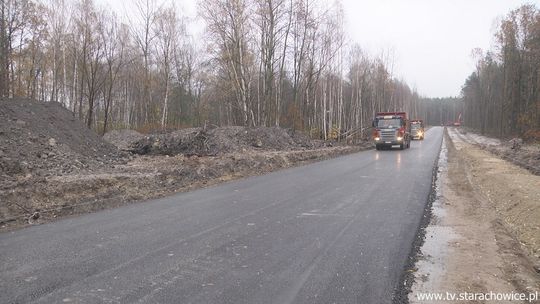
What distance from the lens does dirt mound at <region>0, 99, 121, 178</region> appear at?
1342cm

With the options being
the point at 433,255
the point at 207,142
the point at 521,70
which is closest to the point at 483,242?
the point at 433,255

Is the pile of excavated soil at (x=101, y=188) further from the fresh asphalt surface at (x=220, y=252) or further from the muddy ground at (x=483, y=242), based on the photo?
the muddy ground at (x=483, y=242)

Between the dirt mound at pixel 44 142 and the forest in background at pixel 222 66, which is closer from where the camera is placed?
the dirt mound at pixel 44 142

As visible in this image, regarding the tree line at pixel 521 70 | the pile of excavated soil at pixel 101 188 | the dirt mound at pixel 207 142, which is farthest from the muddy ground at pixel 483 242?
the tree line at pixel 521 70

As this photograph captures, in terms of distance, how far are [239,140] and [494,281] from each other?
20.7 m

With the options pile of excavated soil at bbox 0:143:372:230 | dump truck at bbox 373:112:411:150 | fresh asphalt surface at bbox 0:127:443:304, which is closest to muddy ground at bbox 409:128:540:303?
fresh asphalt surface at bbox 0:127:443:304

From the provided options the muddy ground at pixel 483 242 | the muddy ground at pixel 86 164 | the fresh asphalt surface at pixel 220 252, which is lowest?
the muddy ground at pixel 483 242

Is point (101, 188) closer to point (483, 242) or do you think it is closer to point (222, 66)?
point (483, 242)

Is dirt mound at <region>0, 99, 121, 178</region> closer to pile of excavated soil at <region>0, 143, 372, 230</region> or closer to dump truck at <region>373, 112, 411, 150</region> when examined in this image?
pile of excavated soil at <region>0, 143, 372, 230</region>

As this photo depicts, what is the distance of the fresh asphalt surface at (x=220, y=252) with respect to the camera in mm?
4656

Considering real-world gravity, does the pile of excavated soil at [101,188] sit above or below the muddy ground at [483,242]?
above

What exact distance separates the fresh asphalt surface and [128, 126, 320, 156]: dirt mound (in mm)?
12301

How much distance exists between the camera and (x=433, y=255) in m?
6.32

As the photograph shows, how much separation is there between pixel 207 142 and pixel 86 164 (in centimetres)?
876
